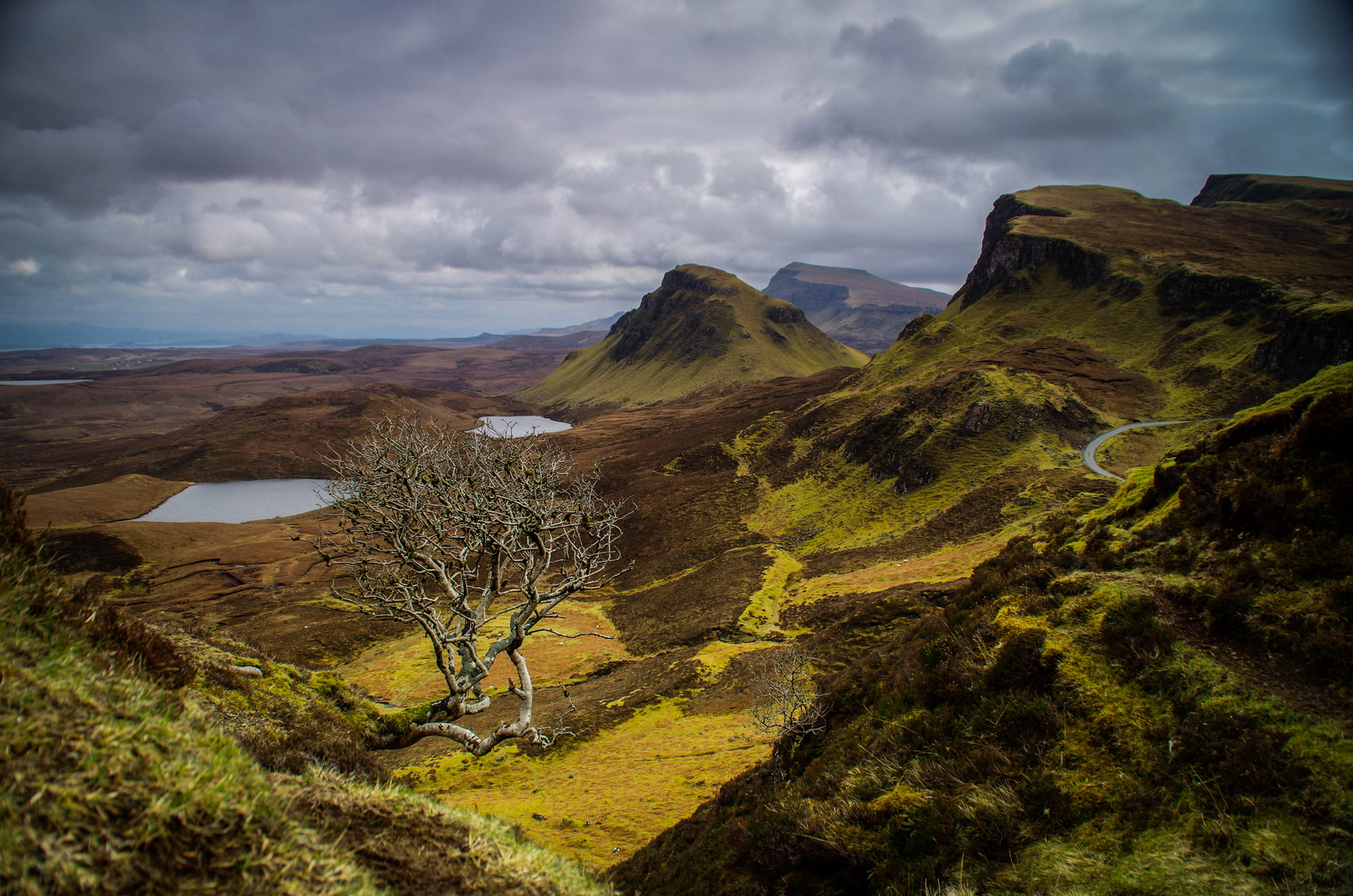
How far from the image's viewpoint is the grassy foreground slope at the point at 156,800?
2.78m

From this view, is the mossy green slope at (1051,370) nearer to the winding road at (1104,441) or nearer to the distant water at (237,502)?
the winding road at (1104,441)

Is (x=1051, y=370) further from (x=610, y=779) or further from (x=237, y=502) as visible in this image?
(x=237, y=502)

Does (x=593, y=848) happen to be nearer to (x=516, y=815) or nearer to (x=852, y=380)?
(x=516, y=815)

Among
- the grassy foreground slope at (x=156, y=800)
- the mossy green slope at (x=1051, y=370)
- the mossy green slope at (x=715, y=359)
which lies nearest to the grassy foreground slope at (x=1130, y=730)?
the grassy foreground slope at (x=156, y=800)

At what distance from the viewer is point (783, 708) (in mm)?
11344

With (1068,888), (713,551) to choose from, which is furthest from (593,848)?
(713,551)

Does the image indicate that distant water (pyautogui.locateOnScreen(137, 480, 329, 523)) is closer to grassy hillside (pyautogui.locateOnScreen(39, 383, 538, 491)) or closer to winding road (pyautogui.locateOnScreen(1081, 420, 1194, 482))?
grassy hillside (pyautogui.locateOnScreen(39, 383, 538, 491))

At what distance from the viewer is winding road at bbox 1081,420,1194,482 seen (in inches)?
1503

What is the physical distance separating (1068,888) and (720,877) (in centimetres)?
483

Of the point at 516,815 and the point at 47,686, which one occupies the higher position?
the point at 47,686

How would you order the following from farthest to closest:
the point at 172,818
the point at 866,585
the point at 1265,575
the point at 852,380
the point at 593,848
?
the point at 852,380 < the point at 866,585 < the point at 593,848 < the point at 1265,575 < the point at 172,818

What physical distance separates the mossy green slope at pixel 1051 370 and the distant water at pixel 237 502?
70.7 meters

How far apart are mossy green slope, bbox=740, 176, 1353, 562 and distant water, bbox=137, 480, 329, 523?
70.7 metres

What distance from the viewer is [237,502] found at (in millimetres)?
92812
